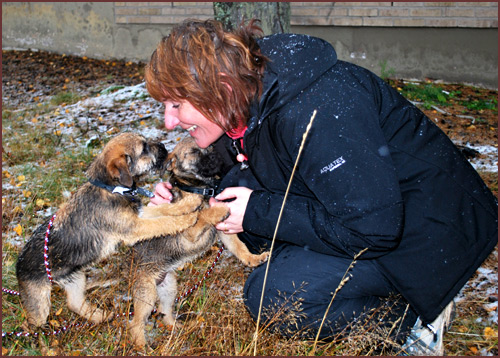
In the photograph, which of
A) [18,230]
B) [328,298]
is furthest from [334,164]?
A: [18,230]

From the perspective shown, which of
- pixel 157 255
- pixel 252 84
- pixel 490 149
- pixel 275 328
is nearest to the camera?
pixel 252 84

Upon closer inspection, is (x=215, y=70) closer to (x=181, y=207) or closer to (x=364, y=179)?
(x=364, y=179)

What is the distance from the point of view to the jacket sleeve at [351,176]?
7.73ft

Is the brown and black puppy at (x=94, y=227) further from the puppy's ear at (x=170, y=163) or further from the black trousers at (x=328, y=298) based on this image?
the black trousers at (x=328, y=298)

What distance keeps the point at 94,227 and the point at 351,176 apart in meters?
2.05

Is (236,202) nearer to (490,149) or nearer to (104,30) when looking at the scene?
(490,149)

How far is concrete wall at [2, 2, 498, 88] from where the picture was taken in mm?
7699

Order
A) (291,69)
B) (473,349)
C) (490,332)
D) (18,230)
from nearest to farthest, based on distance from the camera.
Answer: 1. (291,69)
2. (473,349)
3. (490,332)
4. (18,230)

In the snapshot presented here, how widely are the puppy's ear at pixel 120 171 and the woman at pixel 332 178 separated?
632 mm

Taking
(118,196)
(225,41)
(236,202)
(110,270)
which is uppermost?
(225,41)

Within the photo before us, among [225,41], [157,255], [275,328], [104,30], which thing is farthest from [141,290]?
[104,30]

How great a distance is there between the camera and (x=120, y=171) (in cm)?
336

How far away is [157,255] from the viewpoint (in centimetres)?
361

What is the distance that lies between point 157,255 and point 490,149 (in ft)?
13.8
